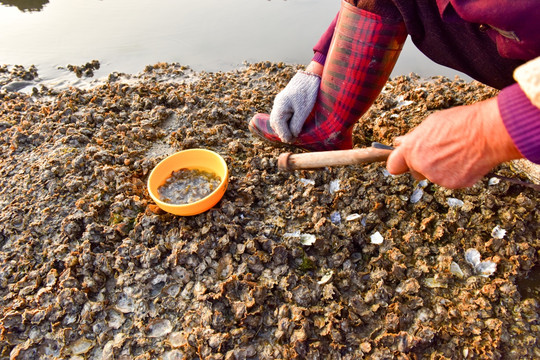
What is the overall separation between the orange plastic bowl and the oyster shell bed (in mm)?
112

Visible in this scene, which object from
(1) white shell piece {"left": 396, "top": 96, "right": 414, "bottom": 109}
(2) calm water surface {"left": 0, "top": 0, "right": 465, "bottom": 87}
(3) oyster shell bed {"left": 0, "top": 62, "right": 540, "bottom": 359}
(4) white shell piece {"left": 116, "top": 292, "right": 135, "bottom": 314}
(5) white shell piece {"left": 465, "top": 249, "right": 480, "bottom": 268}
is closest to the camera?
(3) oyster shell bed {"left": 0, "top": 62, "right": 540, "bottom": 359}

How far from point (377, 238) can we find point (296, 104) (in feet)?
4.00

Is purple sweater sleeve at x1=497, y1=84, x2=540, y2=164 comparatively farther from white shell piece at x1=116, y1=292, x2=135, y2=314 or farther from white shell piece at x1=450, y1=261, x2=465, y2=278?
white shell piece at x1=116, y1=292, x2=135, y2=314

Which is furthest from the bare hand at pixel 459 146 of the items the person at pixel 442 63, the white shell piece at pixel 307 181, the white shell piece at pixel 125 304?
the white shell piece at pixel 125 304

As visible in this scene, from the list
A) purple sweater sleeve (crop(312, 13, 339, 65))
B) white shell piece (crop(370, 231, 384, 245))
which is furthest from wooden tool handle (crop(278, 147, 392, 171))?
purple sweater sleeve (crop(312, 13, 339, 65))

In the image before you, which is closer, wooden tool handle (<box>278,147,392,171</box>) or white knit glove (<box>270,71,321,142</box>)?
wooden tool handle (<box>278,147,392,171</box>)

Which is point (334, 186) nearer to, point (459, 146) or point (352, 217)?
point (352, 217)

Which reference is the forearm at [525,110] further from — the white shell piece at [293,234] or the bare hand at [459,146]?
the white shell piece at [293,234]

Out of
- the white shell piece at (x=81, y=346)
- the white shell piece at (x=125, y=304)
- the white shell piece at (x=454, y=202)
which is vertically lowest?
the white shell piece at (x=81, y=346)

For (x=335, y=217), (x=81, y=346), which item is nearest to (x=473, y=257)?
(x=335, y=217)

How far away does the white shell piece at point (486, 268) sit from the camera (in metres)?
2.19

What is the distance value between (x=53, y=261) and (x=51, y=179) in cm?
83

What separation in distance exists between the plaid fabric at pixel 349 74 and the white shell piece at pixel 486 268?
129 centimetres

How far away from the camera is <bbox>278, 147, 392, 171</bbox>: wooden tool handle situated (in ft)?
6.57
